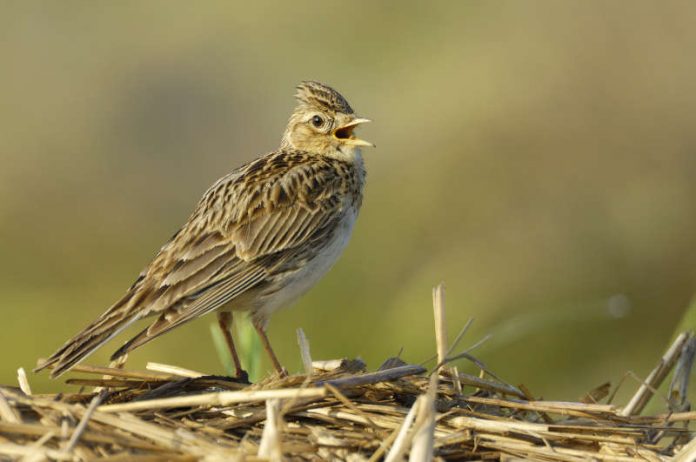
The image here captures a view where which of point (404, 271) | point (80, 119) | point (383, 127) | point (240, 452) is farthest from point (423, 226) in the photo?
point (240, 452)

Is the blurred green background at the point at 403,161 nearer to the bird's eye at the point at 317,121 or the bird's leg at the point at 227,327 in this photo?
the bird's leg at the point at 227,327

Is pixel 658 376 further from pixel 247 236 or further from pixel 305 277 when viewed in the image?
pixel 247 236

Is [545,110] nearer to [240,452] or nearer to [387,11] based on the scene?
[387,11]

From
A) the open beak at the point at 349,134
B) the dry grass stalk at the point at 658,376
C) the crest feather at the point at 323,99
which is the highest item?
the crest feather at the point at 323,99

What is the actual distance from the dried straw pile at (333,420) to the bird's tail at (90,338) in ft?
0.60

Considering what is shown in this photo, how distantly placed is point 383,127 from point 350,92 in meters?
0.76

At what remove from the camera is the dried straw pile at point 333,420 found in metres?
5.97

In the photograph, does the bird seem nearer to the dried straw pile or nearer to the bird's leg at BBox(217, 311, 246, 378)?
the bird's leg at BBox(217, 311, 246, 378)

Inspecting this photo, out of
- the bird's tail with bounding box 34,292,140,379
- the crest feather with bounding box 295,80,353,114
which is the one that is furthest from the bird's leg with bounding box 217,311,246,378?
the crest feather with bounding box 295,80,353,114

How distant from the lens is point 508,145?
1908cm

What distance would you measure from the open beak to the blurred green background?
1.63 meters

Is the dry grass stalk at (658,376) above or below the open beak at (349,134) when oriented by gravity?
below

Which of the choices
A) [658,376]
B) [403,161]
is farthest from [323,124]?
[403,161]

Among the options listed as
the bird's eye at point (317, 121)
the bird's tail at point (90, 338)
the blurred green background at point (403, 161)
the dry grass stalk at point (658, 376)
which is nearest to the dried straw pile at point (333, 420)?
the dry grass stalk at point (658, 376)
